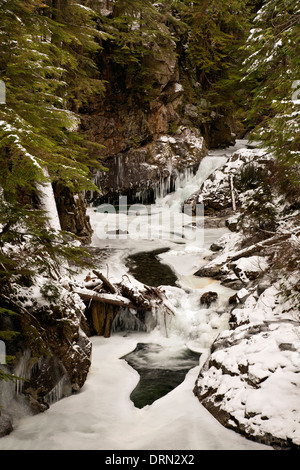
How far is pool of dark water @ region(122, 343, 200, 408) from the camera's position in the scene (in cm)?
531

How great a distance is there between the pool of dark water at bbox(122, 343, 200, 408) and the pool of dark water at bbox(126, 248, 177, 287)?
2.64 metres

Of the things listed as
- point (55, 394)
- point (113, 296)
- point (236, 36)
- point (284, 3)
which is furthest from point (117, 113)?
point (55, 394)

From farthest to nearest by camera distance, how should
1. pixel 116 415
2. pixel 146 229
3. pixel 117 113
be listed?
pixel 117 113 < pixel 146 229 < pixel 116 415

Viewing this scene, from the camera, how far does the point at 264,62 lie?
684 cm

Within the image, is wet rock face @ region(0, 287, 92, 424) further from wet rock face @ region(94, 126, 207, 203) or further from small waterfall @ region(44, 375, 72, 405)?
wet rock face @ region(94, 126, 207, 203)

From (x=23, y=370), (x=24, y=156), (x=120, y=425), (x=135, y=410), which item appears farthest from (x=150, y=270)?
(x=24, y=156)

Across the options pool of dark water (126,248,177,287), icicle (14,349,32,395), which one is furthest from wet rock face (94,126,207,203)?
icicle (14,349,32,395)

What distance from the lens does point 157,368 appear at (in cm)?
614

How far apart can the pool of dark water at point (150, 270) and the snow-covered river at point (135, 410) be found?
0.65m

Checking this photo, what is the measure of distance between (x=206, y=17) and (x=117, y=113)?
7414 millimetres

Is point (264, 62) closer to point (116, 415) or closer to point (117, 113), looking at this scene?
point (116, 415)

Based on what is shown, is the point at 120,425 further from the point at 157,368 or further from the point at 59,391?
the point at 157,368

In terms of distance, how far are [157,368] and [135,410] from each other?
4.45ft

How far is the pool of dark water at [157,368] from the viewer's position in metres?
5.31
